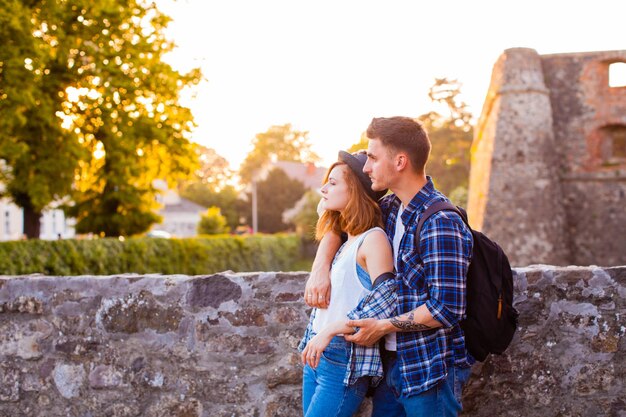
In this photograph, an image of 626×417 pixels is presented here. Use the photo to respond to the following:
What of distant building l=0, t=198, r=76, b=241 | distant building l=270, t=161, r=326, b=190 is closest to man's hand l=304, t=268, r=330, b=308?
distant building l=0, t=198, r=76, b=241

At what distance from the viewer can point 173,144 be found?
2075cm

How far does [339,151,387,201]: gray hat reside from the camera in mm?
2921

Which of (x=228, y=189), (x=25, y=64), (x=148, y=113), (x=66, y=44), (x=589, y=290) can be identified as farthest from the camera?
(x=228, y=189)

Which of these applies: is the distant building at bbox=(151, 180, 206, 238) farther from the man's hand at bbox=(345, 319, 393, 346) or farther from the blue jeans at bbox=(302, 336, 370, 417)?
the man's hand at bbox=(345, 319, 393, 346)

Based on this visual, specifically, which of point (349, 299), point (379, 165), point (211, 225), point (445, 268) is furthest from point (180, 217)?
point (445, 268)

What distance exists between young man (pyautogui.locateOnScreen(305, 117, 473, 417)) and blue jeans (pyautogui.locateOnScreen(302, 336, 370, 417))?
10cm

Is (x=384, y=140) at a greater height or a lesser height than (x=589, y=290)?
greater

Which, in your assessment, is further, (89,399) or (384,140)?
(89,399)

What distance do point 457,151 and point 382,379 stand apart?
4034 cm

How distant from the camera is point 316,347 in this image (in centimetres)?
277

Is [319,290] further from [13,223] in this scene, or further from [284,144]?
[284,144]

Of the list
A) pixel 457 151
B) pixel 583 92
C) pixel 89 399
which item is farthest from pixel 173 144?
pixel 457 151

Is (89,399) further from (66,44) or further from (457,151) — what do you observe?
(457,151)

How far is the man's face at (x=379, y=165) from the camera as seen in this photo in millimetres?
2750
